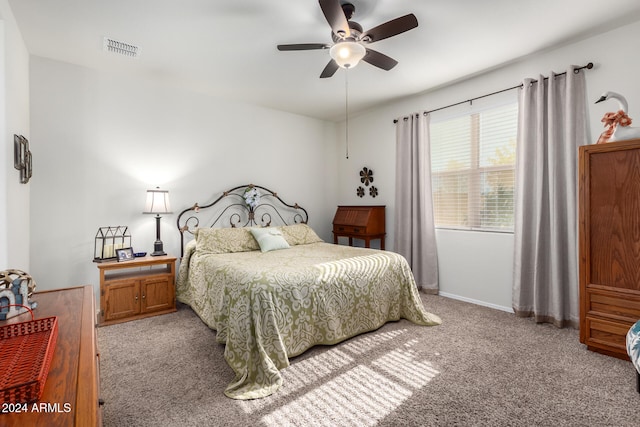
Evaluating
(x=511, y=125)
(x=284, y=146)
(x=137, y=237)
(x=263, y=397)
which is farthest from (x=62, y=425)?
(x=284, y=146)

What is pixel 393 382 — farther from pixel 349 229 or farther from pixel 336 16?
pixel 349 229

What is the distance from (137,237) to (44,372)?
3108mm

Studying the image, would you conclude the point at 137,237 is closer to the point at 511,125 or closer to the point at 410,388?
the point at 410,388

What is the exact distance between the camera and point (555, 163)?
299 cm

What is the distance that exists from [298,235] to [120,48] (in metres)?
2.72

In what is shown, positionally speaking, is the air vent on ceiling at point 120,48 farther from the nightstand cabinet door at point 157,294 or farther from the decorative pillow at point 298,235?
the decorative pillow at point 298,235

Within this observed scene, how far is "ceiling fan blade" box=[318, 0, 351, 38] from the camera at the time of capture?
1.92 meters

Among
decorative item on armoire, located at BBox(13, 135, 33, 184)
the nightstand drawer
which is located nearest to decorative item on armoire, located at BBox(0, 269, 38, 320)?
decorative item on armoire, located at BBox(13, 135, 33, 184)

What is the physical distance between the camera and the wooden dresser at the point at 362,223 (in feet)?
14.7

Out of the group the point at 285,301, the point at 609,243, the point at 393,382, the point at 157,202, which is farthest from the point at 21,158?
the point at 609,243

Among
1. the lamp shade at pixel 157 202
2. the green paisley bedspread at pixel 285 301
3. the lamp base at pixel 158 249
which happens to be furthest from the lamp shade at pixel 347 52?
Answer: the lamp base at pixel 158 249

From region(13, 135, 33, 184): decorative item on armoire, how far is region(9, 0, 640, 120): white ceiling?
975 mm

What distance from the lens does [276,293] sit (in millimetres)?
2285

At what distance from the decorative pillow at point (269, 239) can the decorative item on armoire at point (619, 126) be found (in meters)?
3.15
